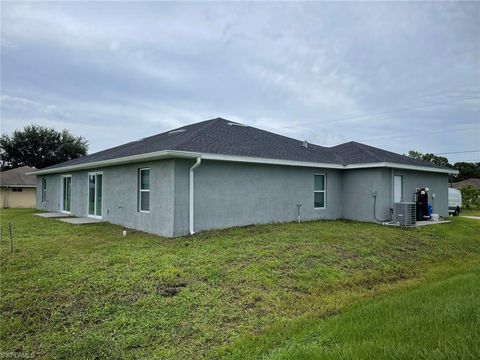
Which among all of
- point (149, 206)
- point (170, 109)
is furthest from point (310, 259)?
point (170, 109)

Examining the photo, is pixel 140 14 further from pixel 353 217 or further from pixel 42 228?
pixel 353 217

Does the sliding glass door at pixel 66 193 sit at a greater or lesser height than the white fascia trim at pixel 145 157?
lesser

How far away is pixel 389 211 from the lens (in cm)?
1378

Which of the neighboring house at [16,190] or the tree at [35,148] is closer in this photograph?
the neighboring house at [16,190]

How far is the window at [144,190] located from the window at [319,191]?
22.6ft

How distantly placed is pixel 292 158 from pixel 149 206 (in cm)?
571

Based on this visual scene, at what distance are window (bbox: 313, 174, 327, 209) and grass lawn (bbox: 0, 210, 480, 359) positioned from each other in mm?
4685

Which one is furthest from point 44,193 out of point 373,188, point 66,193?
point 373,188

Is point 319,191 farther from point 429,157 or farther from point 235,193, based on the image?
point 429,157

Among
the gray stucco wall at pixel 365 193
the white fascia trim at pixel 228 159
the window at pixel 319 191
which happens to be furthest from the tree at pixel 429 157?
the window at pixel 319 191

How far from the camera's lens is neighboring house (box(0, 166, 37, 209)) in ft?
91.5

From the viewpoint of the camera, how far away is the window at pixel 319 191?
14148 millimetres

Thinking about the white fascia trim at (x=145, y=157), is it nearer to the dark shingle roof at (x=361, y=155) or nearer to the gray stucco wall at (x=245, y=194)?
the gray stucco wall at (x=245, y=194)

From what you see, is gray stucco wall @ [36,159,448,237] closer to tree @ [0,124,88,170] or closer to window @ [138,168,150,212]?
window @ [138,168,150,212]
